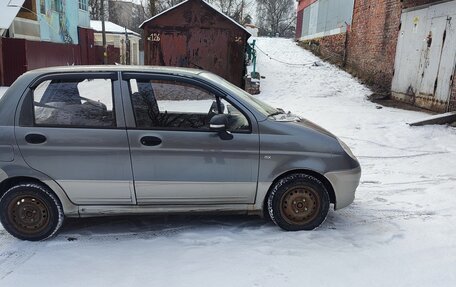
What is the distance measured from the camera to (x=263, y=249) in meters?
3.89

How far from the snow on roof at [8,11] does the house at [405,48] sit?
14.2m

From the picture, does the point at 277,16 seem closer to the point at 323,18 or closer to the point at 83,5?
the point at 83,5

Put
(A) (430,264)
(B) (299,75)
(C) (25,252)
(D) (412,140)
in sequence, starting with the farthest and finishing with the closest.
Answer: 1. (B) (299,75)
2. (D) (412,140)
3. (C) (25,252)
4. (A) (430,264)

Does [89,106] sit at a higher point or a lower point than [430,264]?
higher

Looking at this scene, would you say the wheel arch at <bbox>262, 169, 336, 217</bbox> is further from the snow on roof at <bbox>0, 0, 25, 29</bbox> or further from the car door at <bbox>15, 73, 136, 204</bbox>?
the snow on roof at <bbox>0, 0, 25, 29</bbox>


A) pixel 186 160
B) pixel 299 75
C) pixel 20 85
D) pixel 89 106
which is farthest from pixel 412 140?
pixel 299 75

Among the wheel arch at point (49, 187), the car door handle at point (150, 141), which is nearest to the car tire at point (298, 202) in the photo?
the car door handle at point (150, 141)

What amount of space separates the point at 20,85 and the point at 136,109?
1.10m

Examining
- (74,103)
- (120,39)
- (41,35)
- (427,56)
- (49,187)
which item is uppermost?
(120,39)

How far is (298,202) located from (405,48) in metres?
9.97

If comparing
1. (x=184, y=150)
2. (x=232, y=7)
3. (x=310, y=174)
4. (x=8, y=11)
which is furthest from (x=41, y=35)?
(x=232, y=7)

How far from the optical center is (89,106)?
13.5ft

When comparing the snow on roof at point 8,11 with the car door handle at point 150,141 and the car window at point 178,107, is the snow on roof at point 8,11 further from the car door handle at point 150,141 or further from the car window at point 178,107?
the car door handle at point 150,141

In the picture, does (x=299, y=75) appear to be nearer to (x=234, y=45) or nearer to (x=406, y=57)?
(x=234, y=45)
